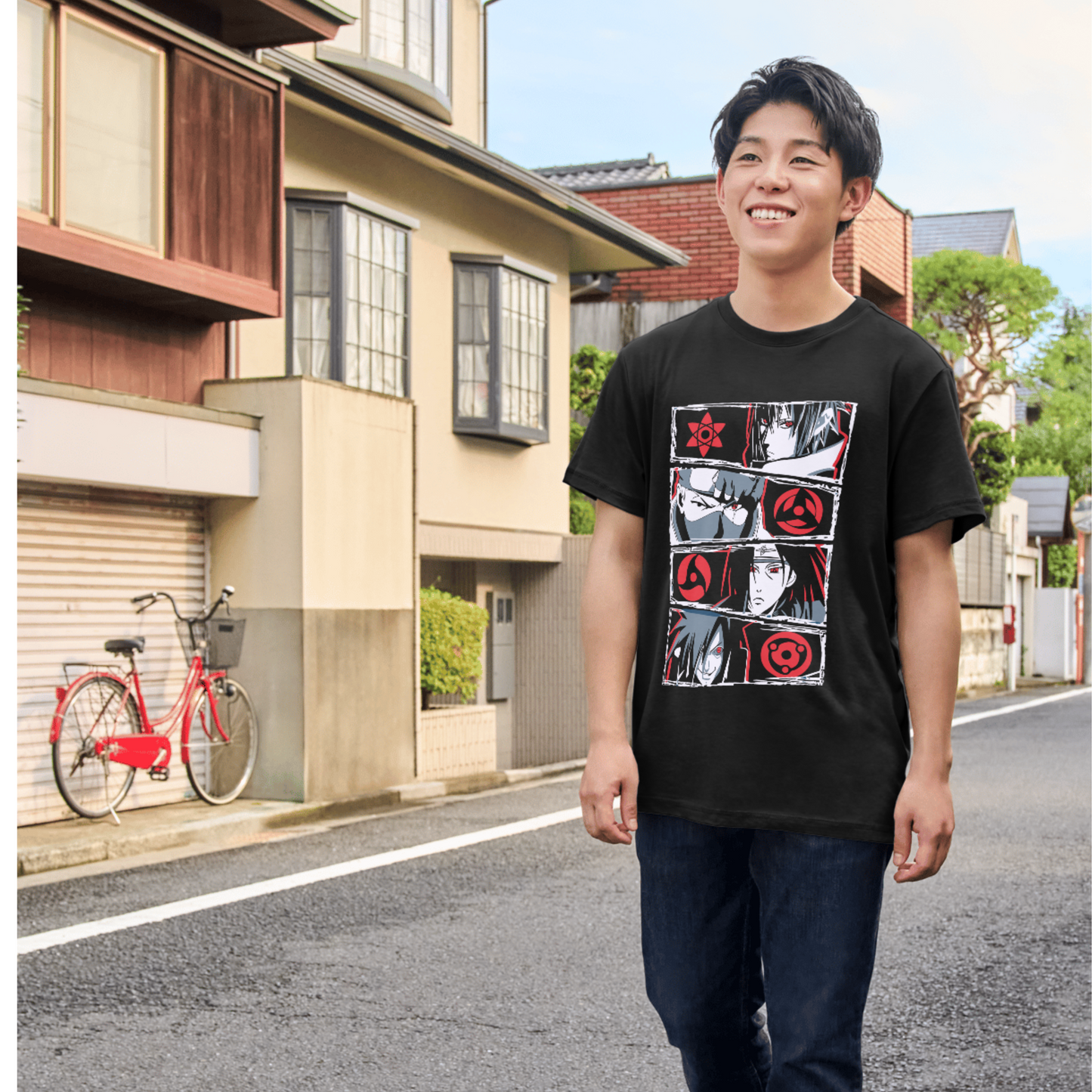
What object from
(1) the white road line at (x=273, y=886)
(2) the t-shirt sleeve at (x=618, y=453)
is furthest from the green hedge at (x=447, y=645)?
(2) the t-shirt sleeve at (x=618, y=453)

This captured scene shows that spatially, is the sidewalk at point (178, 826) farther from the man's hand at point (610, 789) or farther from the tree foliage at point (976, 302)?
the tree foliage at point (976, 302)

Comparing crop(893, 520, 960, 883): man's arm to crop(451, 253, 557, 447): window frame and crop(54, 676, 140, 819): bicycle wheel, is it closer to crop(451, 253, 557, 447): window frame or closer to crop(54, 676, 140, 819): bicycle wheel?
crop(54, 676, 140, 819): bicycle wheel

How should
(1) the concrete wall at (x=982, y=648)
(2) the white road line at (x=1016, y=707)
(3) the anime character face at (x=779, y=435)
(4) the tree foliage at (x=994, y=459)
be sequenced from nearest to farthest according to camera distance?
(3) the anime character face at (x=779, y=435) → (2) the white road line at (x=1016, y=707) → (1) the concrete wall at (x=982, y=648) → (4) the tree foliage at (x=994, y=459)

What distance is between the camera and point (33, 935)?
20.9 feet

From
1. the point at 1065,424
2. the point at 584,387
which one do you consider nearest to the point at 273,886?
the point at 584,387

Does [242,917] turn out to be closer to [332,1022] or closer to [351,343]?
[332,1022]

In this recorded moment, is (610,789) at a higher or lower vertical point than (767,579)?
lower

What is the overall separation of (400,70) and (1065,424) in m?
37.0

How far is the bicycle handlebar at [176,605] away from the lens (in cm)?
1023

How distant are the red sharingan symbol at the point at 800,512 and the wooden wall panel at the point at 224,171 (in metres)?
9.01

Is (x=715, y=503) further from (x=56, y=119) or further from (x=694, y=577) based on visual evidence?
(x=56, y=119)

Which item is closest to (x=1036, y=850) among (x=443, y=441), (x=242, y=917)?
(x=242, y=917)

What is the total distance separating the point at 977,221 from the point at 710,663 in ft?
171

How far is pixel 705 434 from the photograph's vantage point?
2.58 meters
